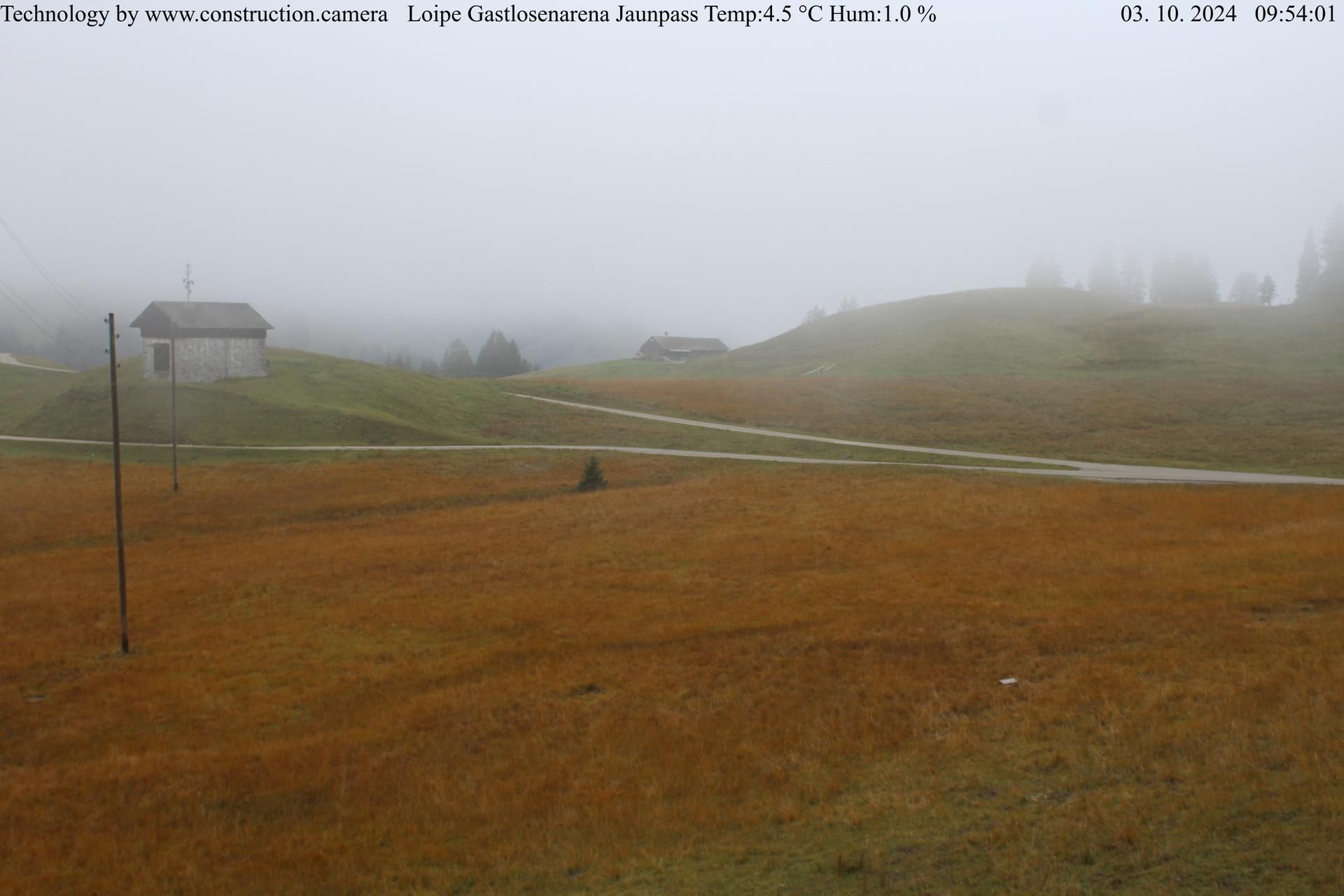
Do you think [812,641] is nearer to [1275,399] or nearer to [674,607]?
[674,607]

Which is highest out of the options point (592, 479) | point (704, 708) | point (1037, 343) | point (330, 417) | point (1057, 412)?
point (1037, 343)

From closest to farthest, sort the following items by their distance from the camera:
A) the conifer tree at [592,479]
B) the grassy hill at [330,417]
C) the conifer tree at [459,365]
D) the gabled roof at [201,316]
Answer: the conifer tree at [592,479]
the grassy hill at [330,417]
the gabled roof at [201,316]
the conifer tree at [459,365]

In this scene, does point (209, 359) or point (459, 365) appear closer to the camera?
point (209, 359)

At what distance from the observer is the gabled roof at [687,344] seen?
166250 mm

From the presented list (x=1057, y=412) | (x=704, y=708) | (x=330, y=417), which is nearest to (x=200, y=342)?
(x=330, y=417)

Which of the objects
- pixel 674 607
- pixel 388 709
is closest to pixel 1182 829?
pixel 388 709

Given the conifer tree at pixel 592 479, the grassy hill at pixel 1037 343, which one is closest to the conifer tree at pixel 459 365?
the grassy hill at pixel 1037 343

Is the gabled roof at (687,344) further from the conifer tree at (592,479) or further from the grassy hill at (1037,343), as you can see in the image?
the conifer tree at (592,479)

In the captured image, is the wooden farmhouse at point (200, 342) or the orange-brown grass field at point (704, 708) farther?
the wooden farmhouse at point (200, 342)

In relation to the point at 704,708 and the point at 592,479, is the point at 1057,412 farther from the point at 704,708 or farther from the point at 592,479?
the point at 704,708

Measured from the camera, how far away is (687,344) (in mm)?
169000

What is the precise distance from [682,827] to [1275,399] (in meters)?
80.5

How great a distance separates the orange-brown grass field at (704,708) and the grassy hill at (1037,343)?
227ft

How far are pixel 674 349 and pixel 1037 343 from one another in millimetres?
63341
